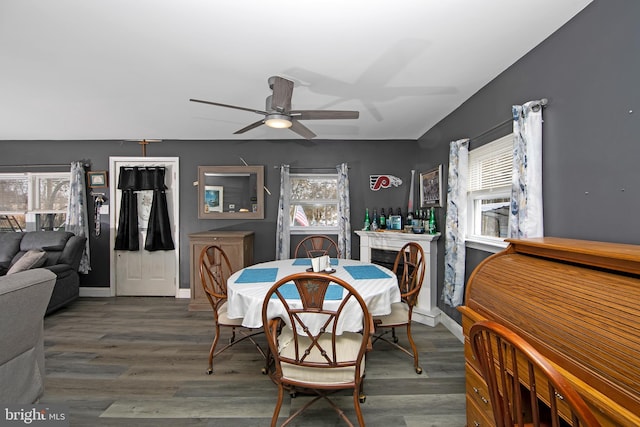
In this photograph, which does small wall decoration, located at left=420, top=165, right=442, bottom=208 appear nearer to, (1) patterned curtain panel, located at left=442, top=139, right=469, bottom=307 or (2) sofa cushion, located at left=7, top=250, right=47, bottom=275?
(1) patterned curtain panel, located at left=442, top=139, right=469, bottom=307

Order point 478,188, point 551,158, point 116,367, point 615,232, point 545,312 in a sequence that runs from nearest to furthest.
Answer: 1. point 545,312
2. point 615,232
3. point 551,158
4. point 116,367
5. point 478,188

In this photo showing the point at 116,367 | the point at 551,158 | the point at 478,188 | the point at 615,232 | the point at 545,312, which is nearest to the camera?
the point at 545,312

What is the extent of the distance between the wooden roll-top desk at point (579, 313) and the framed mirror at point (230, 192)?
3293 mm

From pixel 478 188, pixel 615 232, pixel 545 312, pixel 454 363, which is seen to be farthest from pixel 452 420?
pixel 478 188

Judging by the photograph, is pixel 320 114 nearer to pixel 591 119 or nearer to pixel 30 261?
pixel 591 119

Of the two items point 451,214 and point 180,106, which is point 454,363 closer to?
point 451,214

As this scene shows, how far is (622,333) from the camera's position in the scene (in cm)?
77

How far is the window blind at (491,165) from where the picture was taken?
2143 millimetres

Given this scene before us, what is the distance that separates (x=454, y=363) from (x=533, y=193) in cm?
154

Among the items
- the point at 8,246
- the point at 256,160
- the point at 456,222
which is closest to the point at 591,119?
the point at 456,222

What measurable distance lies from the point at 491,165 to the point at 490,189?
216mm

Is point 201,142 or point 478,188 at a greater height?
point 201,142

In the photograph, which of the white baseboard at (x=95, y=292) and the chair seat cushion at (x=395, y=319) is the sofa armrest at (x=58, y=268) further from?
the chair seat cushion at (x=395, y=319)

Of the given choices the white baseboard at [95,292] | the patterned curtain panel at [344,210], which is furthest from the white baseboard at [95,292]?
the patterned curtain panel at [344,210]
